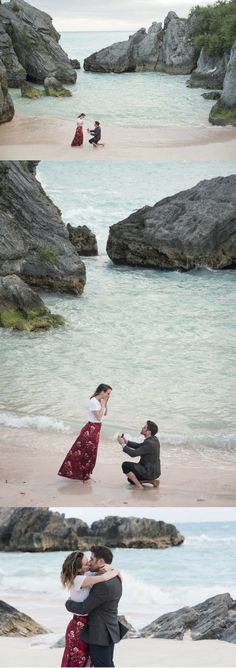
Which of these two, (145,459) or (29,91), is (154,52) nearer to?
(29,91)

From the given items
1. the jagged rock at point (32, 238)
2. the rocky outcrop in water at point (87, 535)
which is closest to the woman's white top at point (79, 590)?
the rocky outcrop in water at point (87, 535)

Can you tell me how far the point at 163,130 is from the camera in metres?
10.6

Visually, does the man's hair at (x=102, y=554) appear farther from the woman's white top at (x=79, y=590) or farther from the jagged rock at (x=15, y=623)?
the jagged rock at (x=15, y=623)

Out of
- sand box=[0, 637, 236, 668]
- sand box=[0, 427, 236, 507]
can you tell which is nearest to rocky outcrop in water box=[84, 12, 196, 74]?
sand box=[0, 427, 236, 507]

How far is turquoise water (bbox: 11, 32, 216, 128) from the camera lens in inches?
409

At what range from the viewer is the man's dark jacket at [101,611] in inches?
286

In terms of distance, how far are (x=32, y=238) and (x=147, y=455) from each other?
14.0 ft

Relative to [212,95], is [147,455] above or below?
below

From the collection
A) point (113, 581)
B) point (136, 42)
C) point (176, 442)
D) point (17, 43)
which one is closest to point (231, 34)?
point (136, 42)

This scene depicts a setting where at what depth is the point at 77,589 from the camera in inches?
286

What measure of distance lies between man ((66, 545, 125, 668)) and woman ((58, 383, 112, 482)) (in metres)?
1.68

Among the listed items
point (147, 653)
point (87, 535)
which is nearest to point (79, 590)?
point (147, 653)

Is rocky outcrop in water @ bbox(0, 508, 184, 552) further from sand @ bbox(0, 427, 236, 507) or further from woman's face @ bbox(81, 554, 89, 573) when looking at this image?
woman's face @ bbox(81, 554, 89, 573)

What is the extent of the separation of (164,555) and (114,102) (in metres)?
3.17
